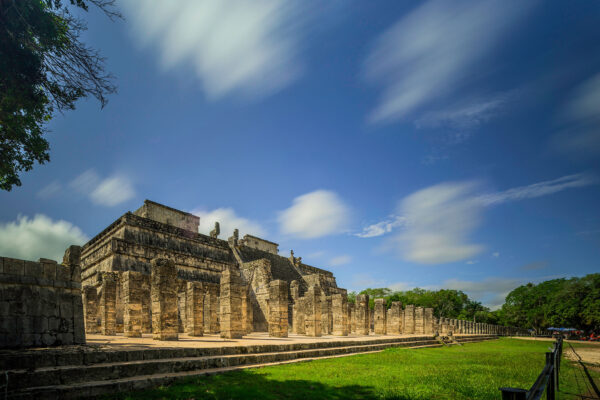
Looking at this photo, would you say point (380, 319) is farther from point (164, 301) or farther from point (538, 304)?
point (538, 304)

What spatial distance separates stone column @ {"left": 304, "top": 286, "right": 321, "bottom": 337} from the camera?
57.9 ft

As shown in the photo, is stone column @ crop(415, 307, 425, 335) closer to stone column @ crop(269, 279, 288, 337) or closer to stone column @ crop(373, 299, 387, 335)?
stone column @ crop(373, 299, 387, 335)

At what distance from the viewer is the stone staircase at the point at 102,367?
16.8 ft

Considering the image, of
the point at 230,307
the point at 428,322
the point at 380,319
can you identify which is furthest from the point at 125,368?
the point at 428,322

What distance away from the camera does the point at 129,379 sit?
19.6ft

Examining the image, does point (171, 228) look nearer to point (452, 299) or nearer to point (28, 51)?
point (28, 51)

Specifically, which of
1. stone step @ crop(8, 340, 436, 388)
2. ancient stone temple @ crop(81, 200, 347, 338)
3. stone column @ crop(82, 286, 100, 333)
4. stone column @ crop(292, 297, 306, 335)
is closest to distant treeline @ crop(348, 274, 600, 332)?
ancient stone temple @ crop(81, 200, 347, 338)

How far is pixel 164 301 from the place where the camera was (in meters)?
12.0

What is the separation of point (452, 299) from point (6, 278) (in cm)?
6029

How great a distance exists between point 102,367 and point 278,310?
35.3 feet

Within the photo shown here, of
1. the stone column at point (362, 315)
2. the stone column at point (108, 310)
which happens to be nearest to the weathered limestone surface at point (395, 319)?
the stone column at point (362, 315)

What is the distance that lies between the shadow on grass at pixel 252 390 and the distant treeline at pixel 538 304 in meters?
40.3

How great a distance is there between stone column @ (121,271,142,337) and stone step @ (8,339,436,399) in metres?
7.12

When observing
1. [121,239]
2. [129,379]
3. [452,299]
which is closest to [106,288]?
[121,239]
